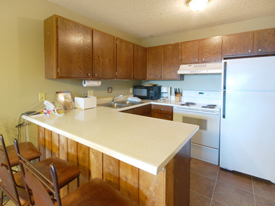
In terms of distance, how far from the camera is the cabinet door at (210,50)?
2.66 metres

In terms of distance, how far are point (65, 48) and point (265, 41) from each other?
2.83 meters

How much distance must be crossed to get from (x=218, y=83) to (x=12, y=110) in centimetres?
321

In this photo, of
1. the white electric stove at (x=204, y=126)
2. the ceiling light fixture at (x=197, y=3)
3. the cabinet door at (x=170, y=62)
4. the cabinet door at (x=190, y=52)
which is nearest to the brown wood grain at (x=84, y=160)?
the white electric stove at (x=204, y=126)

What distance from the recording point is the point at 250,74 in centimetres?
203

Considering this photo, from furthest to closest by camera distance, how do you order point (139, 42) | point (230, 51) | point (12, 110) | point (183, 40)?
point (139, 42), point (183, 40), point (230, 51), point (12, 110)

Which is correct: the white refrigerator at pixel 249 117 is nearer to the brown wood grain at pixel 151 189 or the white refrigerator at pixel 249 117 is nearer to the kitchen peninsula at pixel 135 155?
the kitchen peninsula at pixel 135 155

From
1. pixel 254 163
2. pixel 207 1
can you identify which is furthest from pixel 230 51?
pixel 254 163

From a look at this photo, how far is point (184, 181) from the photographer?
1.28 meters

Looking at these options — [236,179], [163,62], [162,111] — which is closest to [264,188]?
[236,179]

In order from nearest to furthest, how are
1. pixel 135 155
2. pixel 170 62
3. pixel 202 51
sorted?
pixel 135 155 < pixel 202 51 < pixel 170 62

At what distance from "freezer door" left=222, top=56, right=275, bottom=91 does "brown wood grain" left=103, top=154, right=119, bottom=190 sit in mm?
1907

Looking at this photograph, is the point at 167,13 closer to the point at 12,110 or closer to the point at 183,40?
the point at 183,40

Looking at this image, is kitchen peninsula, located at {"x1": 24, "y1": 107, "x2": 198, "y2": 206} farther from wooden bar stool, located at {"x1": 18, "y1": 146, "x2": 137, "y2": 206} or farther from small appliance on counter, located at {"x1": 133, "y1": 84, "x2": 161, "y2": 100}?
small appliance on counter, located at {"x1": 133, "y1": 84, "x2": 161, "y2": 100}

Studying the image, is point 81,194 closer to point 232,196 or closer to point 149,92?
point 232,196
